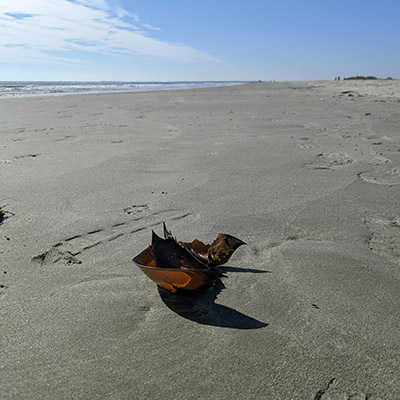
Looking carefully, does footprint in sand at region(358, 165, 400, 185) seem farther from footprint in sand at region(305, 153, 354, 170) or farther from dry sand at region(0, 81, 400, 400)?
footprint in sand at region(305, 153, 354, 170)

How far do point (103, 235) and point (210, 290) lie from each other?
0.72 m

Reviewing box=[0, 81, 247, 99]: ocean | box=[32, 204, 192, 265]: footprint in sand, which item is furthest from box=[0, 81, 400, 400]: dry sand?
box=[0, 81, 247, 99]: ocean

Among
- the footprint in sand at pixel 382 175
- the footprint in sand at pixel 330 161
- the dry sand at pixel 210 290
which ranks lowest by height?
the dry sand at pixel 210 290

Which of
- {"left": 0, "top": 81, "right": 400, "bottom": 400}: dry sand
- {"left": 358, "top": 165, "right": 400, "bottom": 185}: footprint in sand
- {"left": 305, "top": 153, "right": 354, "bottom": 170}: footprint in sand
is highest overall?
{"left": 305, "top": 153, "right": 354, "bottom": 170}: footprint in sand

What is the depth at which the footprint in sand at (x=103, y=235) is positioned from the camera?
173 cm

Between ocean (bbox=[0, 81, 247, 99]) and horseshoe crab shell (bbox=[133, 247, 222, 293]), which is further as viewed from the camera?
ocean (bbox=[0, 81, 247, 99])

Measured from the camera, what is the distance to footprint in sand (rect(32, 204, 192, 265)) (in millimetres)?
1729

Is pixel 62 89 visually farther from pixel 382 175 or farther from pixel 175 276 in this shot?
pixel 175 276

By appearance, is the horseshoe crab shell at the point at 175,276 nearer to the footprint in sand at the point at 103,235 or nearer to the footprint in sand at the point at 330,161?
the footprint in sand at the point at 103,235

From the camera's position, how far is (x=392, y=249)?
5.82ft

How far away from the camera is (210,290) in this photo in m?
1.46

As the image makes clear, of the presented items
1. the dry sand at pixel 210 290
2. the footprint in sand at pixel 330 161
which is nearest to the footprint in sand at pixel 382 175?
the dry sand at pixel 210 290

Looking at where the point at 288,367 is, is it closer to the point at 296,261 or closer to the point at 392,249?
the point at 296,261

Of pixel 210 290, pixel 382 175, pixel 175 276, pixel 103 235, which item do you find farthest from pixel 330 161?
pixel 175 276
